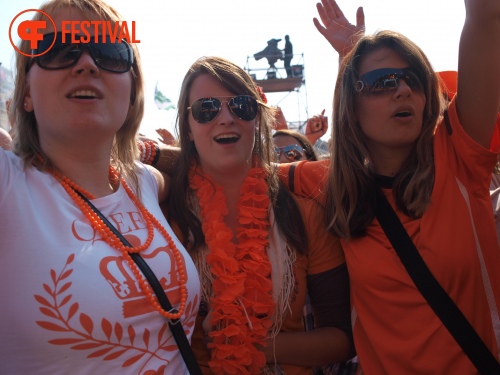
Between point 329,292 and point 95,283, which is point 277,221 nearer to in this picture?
point 329,292

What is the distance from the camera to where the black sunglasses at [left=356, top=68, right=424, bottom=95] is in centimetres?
187

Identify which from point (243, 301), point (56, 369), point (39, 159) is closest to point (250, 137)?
point (243, 301)

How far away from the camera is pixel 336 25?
7.84 feet

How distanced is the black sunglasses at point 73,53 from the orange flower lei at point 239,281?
80 cm

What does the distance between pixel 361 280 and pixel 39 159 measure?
1.25 metres

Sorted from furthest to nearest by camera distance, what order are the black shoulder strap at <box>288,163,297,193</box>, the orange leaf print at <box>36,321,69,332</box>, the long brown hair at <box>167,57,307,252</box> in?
1. the black shoulder strap at <box>288,163,297,193</box>
2. the long brown hair at <box>167,57,307,252</box>
3. the orange leaf print at <box>36,321,69,332</box>

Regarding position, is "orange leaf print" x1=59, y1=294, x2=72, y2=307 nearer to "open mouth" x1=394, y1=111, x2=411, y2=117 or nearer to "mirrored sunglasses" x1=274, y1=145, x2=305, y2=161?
"open mouth" x1=394, y1=111, x2=411, y2=117

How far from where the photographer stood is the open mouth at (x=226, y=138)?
80.7 inches

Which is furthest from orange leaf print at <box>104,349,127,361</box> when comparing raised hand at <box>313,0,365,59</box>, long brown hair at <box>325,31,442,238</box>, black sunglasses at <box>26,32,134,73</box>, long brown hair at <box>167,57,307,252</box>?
raised hand at <box>313,0,365,59</box>

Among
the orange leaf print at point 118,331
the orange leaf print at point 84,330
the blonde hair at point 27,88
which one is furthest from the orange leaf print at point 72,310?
the blonde hair at point 27,88

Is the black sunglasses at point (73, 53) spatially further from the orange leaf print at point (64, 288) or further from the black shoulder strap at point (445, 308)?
the black shoulder strap at point (445, 308)

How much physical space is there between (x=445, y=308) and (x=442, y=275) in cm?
12

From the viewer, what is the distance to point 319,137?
565 cm

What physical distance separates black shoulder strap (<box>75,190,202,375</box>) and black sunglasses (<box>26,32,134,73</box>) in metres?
0.41
